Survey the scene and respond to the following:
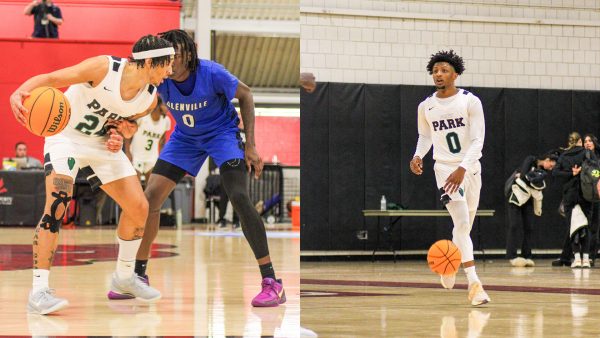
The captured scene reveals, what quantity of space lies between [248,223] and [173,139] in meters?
0.77

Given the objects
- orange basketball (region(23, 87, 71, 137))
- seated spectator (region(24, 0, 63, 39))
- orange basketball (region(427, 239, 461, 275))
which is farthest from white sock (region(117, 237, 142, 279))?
seated spectator (region(24, 0, 63, 39))

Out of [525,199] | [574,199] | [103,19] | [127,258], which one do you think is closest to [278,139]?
[103,19]

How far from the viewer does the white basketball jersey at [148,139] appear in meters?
15.3

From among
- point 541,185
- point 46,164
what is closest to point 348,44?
point 541,185

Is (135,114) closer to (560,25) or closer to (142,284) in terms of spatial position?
(142,284)

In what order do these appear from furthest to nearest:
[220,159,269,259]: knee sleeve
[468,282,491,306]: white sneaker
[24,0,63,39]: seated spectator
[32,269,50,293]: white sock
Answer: [24,0,63,39]: seated spectator < [468,282,491,306]: white sneaker < [220,159,269,259]: knee sleeve < [32,269,50,293]: white sock

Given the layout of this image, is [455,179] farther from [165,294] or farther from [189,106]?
[165,294]

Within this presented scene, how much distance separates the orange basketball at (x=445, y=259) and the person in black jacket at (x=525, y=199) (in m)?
5.03

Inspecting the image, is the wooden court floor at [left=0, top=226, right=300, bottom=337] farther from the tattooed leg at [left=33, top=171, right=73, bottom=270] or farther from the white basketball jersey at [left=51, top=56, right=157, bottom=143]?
the white basketball jersey at [left=51, top=56, right=157, bottom=143]

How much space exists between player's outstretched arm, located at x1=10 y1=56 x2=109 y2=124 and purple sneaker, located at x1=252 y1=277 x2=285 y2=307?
1.48m

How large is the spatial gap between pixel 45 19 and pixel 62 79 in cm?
1551

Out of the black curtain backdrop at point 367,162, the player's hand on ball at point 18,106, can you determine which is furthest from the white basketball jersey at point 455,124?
the black curtain backdrop at point 367,162

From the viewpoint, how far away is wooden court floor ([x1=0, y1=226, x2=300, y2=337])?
437 centimetres

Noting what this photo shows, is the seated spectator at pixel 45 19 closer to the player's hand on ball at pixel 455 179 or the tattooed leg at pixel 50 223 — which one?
the player's hand on ball at pixel 455 179
